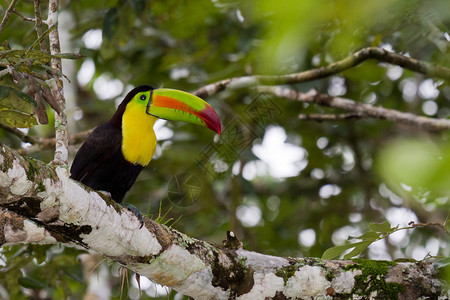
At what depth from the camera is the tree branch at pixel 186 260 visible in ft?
6.20

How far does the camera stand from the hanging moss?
2.42m

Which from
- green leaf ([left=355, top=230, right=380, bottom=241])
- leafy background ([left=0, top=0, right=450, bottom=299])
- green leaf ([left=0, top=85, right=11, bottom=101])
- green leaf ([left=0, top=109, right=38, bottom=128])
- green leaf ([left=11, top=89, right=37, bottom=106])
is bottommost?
leafy background ([left=0, top=0, right=450, bottom=299])

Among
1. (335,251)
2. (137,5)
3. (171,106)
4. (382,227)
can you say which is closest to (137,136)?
(171,106)

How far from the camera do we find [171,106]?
334 centimetres

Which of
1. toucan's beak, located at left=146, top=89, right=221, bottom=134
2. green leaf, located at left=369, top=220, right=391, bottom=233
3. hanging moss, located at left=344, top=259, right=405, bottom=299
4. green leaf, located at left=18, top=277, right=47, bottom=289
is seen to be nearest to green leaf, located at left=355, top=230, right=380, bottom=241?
green leaf, located at left=369, top=220, right=391, bottom=233

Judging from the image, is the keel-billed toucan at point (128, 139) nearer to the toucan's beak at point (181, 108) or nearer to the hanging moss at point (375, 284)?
the toucan's beak at point (181, 108)

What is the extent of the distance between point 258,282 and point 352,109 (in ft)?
7.13

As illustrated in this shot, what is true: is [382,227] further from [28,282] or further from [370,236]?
[28,282]

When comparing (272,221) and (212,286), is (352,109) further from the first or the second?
(212,286)

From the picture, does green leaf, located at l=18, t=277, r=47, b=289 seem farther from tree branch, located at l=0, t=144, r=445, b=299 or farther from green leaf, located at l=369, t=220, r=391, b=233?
green leaf, located at l=369, t=220, r=391, b=233

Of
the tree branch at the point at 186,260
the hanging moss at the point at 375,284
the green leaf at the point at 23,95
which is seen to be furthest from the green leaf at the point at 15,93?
the hanging moss at the point at 375,284

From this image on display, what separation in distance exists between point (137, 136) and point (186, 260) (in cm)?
118

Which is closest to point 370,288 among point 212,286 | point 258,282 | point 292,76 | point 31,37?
point 258,282

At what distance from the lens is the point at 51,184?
1.83 meters
